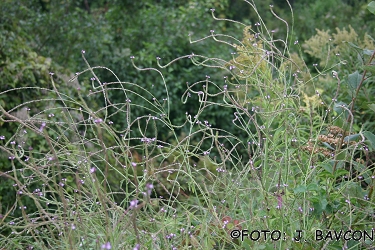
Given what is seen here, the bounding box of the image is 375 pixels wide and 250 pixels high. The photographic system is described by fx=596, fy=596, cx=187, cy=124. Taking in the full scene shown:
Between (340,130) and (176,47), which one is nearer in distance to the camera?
(340,130)

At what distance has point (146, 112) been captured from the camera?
7.12 metres

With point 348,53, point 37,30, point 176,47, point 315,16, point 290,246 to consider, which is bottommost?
point 315,16

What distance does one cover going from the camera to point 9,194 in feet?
13.6

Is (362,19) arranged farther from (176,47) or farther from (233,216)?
(233,216)

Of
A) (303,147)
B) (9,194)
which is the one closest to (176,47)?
(9,194)

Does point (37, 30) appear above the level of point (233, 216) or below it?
below

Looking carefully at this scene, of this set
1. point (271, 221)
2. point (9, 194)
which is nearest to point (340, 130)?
point (271, 221)

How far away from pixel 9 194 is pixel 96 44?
3312 mm

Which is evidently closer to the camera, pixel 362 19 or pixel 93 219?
pixel 93 219

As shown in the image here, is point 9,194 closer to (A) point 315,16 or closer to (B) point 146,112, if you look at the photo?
(B) point 146,112

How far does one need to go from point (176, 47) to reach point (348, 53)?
11.9 feet

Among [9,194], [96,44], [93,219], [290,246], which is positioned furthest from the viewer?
[96,44]

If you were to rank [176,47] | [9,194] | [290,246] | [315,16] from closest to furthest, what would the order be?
[290,246]
[9,194]
[176,47]
[315,16]

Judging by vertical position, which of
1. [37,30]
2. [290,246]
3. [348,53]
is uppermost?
[290,246]
